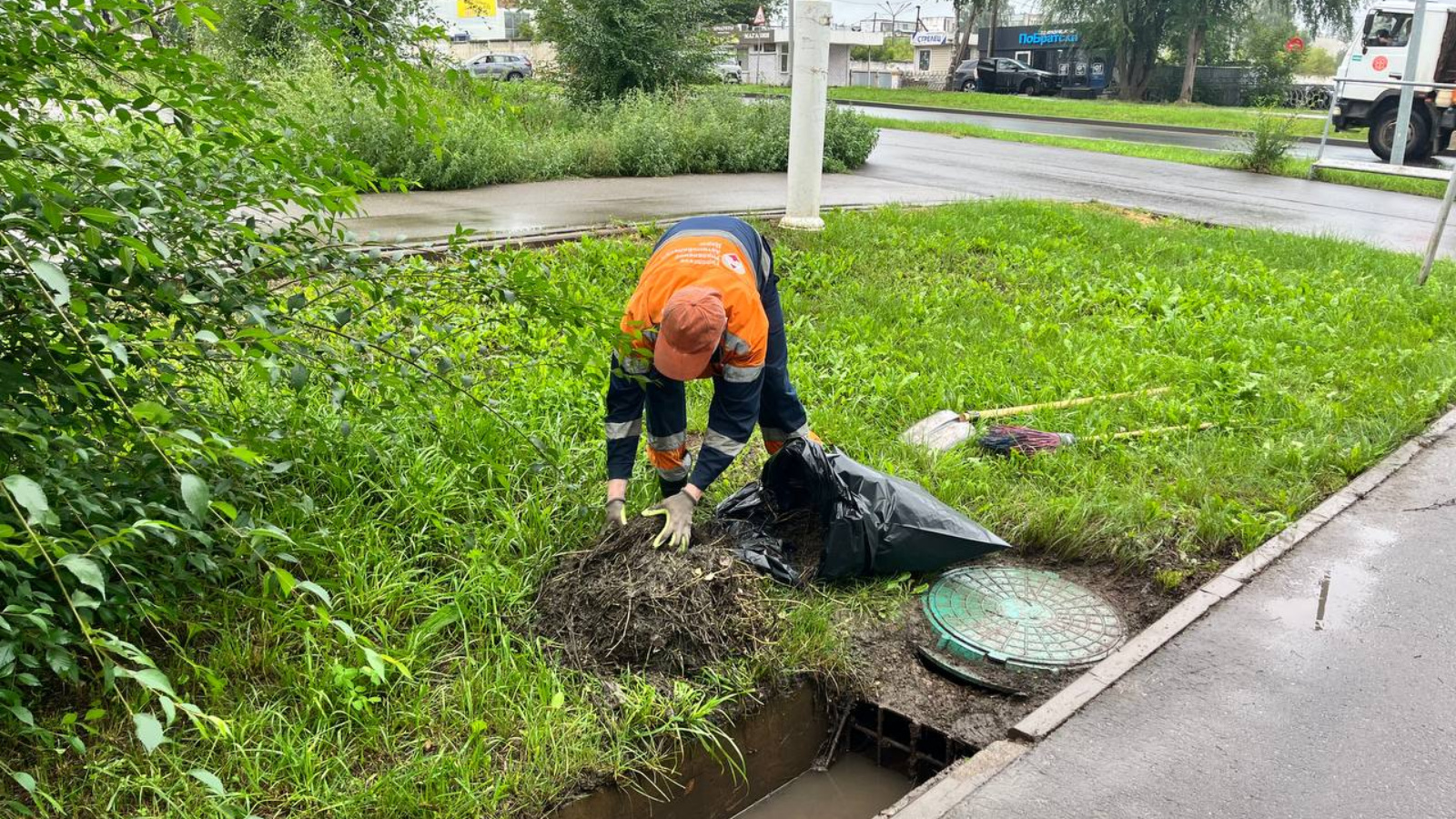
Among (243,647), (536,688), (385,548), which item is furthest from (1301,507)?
(243,647)

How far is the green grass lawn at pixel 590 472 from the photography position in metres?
2.78

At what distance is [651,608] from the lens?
3277 mm

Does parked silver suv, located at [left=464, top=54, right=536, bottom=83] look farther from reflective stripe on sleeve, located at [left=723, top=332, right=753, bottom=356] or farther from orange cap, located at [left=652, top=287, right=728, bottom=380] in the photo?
orange cap, located at [left=652, top=287, right=728, bottom=380]

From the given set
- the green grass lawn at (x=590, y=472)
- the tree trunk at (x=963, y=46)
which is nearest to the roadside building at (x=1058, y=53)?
the tree trunk at (x=963, y=46)

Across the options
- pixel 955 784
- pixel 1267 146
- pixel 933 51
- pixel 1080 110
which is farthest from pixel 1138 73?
pixel 955 784

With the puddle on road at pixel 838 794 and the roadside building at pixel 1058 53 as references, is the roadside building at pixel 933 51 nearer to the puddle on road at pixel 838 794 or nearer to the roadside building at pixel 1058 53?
the roadside building at pixel 1058 53

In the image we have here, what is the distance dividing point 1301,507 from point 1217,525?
0.54 m

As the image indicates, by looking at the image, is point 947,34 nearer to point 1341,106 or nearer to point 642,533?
point 1341,106

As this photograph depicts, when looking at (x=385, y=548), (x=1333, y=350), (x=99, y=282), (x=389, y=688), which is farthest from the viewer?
(x=1333, y=350)

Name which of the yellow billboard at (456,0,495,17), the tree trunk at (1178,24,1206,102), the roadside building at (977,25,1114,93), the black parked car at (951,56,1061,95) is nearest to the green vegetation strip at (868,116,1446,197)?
the yellow billboard at (456,0,495,17)

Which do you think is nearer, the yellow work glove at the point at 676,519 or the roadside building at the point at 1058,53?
the yellow work glove at the point at 676,519

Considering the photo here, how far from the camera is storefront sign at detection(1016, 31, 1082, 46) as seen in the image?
145ft

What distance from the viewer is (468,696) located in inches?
117

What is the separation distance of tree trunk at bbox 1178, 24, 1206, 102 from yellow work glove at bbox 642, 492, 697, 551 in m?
40.0
